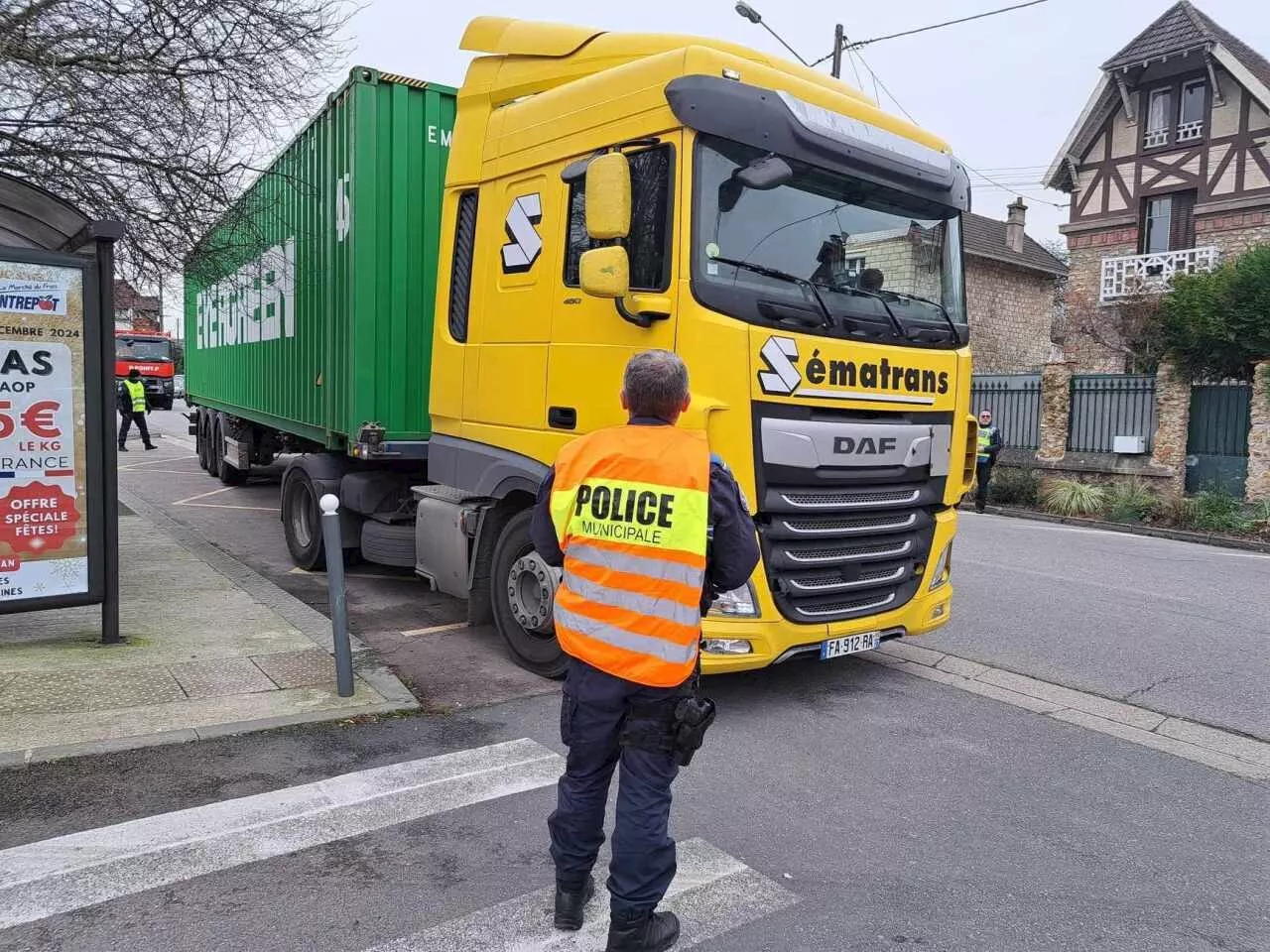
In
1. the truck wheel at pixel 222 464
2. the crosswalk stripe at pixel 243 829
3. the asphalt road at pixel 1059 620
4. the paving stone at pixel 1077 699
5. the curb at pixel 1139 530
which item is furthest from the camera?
the truck wheel at pixel 222 464

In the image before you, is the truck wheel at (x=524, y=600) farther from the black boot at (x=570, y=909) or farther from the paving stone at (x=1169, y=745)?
the paving stone at (x=1169, y=745)

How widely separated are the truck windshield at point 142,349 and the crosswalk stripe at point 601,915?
3728 cm

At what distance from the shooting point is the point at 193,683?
16.7ft

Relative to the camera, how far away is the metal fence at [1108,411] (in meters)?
16.9

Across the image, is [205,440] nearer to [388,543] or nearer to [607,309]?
[388,543]

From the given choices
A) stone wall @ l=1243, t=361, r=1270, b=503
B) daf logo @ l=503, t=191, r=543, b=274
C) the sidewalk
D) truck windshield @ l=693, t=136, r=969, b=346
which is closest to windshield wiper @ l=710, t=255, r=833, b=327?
truck windshield @ l=693, t=136, r=969, b=346

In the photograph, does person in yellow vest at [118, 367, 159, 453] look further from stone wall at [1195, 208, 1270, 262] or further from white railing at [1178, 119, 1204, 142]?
white railing at [1178, 119, 1204, 142]

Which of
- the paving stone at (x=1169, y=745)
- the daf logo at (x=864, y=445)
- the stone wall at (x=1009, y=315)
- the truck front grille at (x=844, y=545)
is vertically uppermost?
the stone wall at (x=1009, y=315)

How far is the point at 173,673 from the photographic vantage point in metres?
5.23

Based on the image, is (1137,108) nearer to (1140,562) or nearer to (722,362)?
(1140,562)

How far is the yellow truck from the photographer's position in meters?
4.55

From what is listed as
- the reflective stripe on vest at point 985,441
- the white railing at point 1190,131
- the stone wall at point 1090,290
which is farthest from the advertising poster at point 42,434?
the white railing at point 1190,131

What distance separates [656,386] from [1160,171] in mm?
26411

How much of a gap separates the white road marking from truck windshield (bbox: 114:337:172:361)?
3358cm
